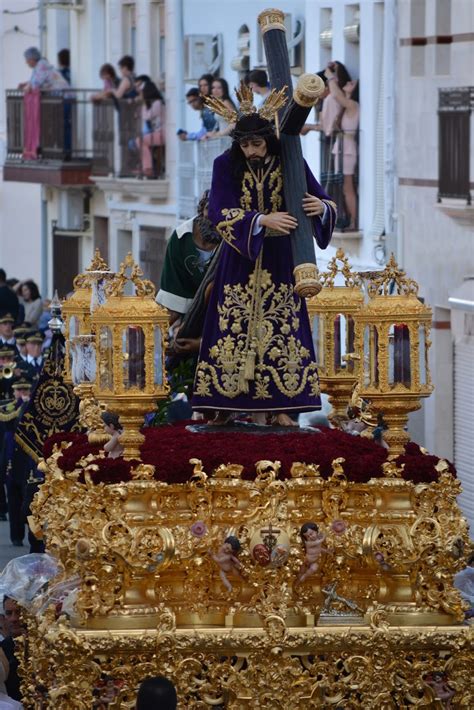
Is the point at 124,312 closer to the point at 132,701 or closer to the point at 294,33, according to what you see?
the point at 132,701

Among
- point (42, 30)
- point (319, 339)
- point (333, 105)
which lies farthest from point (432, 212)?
point (42, 30)

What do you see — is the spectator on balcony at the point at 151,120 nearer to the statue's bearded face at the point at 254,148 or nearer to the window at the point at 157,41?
the window at the point at 157,41

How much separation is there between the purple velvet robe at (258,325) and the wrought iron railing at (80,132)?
2098cm

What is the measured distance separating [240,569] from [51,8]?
2814 cm

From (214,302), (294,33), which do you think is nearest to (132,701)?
(214,302)

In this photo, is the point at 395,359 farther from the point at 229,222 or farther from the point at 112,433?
the point at 112,433

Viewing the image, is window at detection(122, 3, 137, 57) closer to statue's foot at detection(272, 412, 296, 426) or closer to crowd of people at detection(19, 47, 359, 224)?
crowd of people at detection(19, 47, 359, 224)

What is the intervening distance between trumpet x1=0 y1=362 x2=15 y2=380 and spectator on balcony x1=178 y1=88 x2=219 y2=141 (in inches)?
227

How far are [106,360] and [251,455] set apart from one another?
0.81m

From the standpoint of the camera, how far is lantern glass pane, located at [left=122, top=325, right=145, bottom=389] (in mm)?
11797

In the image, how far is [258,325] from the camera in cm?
1274

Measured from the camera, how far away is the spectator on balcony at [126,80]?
34750mm

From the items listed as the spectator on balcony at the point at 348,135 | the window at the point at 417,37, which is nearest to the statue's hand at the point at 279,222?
the window at the point at 417,37

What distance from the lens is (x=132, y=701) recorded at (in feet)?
37.8
